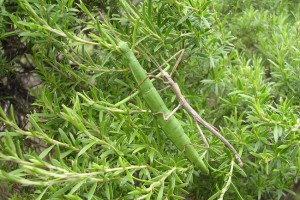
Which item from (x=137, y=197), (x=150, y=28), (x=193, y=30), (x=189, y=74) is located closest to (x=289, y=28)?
(x=189, y=74)

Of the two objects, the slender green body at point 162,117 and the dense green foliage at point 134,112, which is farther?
the slender green body at point 162,117

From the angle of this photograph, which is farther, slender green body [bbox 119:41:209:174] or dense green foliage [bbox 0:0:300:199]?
slender green body [bbox 119:41:209:174]

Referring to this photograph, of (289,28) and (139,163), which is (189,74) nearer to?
(139,163)
